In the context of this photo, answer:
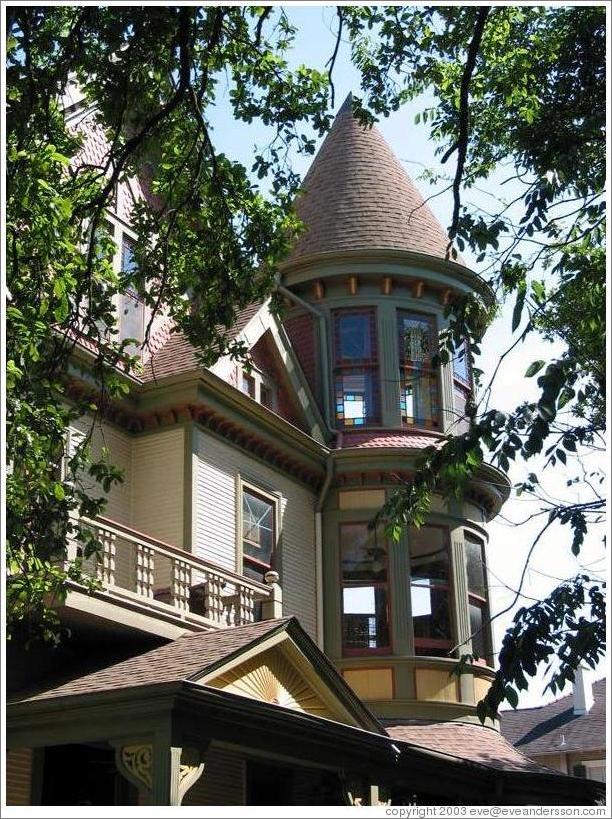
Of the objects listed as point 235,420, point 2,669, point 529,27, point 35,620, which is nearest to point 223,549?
point 235,420

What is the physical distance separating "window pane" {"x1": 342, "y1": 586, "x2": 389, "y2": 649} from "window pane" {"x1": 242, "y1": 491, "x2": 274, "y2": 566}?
6.68ft

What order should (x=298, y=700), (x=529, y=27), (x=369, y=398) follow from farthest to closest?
(x=369, y=398) < (x=298, y=700) < (x=529, y=27)

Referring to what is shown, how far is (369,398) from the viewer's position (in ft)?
75.7

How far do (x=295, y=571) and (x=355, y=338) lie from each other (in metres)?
5.18

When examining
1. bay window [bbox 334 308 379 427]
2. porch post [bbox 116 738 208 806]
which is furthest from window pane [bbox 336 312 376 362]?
porch post [bbox 116 738 208 806]

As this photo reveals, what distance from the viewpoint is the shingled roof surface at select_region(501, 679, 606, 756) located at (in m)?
35.7

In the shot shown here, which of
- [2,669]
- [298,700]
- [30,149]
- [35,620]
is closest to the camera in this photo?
[2,669]

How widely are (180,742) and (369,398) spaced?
1135 centimetres

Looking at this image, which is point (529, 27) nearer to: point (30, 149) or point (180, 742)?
point (30, 149)

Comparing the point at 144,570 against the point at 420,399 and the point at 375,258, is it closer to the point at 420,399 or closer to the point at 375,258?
the point at 420,399

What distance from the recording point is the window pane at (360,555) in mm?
21312

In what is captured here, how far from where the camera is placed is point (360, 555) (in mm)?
21484

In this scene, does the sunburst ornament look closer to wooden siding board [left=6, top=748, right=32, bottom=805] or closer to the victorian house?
the victorian house

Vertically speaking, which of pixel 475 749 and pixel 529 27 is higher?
pixel 529 27
